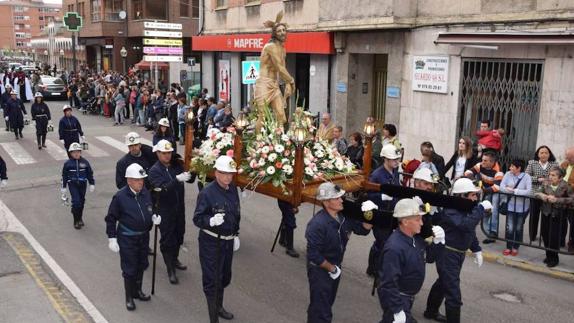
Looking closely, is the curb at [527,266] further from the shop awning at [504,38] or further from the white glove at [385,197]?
the shop awning at [504,38]

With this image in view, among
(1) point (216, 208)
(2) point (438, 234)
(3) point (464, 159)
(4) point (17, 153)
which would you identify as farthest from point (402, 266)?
(4) point (17, 153)

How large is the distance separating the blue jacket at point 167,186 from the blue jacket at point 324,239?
2706 mm

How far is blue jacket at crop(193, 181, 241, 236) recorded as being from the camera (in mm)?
6336

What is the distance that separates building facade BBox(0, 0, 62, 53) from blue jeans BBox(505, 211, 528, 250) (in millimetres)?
129780

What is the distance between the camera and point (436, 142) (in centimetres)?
1382

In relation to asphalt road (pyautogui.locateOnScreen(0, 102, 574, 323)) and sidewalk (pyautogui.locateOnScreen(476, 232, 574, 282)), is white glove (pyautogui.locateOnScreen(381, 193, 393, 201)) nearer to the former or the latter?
asphalt road (pyautogui.locateOnScreen(0, 102, 574, 323))

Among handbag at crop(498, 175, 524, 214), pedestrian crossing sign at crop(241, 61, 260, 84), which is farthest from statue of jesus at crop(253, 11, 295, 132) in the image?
pedestrian crossing sign at crop(241, 61, 260, 84)

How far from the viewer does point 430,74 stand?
13.7m

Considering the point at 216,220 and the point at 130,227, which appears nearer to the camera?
the point at 216,220

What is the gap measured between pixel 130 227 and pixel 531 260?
236 inches

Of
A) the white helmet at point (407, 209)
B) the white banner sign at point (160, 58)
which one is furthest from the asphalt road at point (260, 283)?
the white banner sign at point (160, 58)

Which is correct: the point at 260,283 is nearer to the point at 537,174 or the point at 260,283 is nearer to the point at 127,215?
the point at 127,215

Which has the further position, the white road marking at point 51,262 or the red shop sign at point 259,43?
the red shop sign at point 259,43

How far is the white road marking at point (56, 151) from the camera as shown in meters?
17.0
